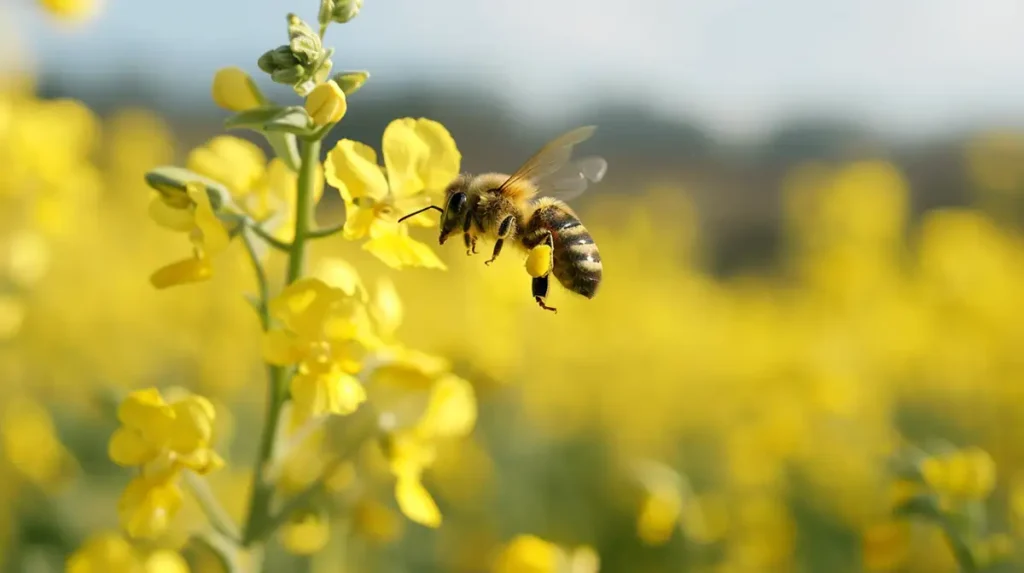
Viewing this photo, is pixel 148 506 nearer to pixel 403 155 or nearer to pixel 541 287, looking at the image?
pixel 403 155

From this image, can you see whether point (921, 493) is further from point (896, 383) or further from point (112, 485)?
point (896, 383)

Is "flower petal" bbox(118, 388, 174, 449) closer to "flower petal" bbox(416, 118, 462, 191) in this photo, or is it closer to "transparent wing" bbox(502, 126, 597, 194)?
"flower petal" bbox(416, 118, 462, 191)

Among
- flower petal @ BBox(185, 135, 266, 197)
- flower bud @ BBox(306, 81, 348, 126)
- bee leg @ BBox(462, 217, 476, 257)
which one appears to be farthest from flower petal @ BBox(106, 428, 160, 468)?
bee leg @ BBox(462, 217, 476, 257)

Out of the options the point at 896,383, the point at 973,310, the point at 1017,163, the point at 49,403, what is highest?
the point at 973,310

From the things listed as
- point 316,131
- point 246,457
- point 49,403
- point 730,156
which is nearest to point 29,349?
point 49,403

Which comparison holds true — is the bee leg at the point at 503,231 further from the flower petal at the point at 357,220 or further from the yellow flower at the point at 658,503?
the yellow flower at the point at 658,503

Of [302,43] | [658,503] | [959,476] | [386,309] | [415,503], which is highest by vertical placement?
[302,43]

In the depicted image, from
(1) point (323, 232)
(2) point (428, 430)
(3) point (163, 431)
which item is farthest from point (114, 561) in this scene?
(1) point (323, 232)
